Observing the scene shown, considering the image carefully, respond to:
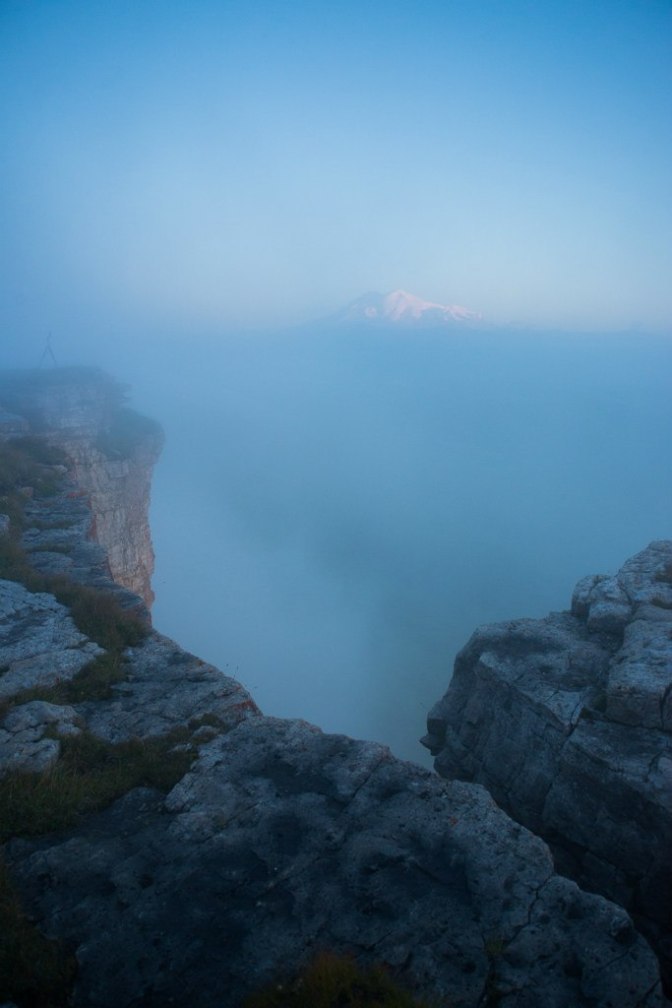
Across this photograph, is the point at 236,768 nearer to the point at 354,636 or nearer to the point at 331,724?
the point at 331,724

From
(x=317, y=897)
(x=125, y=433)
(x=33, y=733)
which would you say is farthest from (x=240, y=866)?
(x=125, y=433)

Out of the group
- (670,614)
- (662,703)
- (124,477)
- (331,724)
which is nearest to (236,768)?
(662,703)

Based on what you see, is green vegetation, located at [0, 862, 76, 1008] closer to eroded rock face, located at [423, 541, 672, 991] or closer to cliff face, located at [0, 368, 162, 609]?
eroded rock face, located at [423, 541, 672, 991]

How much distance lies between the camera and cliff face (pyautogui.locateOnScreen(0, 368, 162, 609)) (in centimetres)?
2447

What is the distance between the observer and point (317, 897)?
4.75 metres

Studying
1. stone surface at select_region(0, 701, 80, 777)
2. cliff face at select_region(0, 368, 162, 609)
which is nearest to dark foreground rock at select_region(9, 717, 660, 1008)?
stone surface at select_region(0, 701, 80, 777)

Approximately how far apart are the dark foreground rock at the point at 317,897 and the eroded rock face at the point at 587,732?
258 cm

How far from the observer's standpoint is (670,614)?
9.92 meters

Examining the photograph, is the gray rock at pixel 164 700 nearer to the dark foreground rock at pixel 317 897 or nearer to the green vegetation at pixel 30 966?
the dark foreground rock at pixel 317 897

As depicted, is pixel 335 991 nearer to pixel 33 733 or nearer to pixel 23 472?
pixel 33 733

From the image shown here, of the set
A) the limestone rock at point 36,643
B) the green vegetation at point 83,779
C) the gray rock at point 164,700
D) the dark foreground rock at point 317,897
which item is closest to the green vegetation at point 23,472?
the limestone rock at point 36,643

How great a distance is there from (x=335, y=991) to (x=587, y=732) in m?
5.72

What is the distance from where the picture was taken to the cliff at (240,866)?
4.15 metres

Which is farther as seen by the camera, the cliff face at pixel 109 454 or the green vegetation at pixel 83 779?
the cliff face at pixel 109 454
